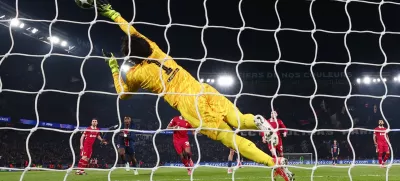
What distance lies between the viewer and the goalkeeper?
4121mm

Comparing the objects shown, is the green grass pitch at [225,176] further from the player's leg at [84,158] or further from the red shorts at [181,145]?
the red shorts at [181,145]

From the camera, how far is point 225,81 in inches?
→ 1072

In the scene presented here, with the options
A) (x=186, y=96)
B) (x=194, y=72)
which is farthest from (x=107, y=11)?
(x=194, y=72)

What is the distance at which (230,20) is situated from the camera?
77.5 feet

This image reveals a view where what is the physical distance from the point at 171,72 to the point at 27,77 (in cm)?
2116

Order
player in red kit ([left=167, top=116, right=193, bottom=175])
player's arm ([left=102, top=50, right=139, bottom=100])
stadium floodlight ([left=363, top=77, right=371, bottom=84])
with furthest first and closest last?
stadium floodlight ([left=363, top=77, right=371, bottom=84]), player in red kit ([left=167, top=116, right=193, bottom=175]), player's arm ([left=102, top=50, right=139, bottom=100])

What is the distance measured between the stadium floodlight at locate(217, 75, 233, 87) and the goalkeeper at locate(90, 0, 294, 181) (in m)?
22.6

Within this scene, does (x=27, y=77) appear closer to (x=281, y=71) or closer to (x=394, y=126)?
(x=281, y=71)

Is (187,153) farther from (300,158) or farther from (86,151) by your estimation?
(300,158)

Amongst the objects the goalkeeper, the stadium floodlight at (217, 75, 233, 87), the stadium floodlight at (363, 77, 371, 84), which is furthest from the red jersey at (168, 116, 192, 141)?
the stadium floodlight at (363, 77, 371, 84)

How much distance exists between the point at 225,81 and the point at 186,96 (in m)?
23.1

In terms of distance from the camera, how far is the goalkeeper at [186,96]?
13.5ft

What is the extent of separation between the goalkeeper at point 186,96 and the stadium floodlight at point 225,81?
22580 millimetres

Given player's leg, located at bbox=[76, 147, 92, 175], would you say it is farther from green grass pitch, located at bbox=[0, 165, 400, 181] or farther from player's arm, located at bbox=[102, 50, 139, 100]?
player's arm, located at bbox=[102, 50, 139, 100]
